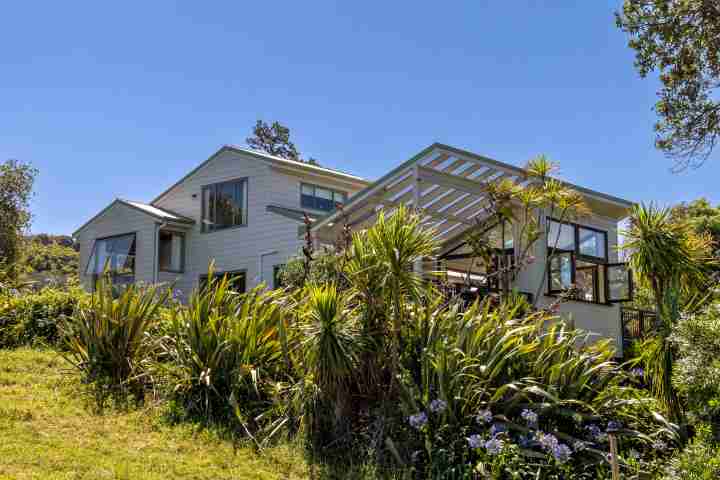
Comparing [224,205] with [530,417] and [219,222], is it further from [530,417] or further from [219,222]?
[530,417]

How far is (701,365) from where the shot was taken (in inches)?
237

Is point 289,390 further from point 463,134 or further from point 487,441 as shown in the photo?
point 463,134

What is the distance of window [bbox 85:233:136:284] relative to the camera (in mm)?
22203

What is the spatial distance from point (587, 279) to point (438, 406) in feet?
36.4

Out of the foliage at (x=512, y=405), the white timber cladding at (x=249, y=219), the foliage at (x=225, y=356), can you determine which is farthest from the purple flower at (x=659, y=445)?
the white timber cladding at (x=249, y=219)

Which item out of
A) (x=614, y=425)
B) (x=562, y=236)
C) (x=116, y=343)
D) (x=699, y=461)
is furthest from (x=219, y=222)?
(x=699, y=461)

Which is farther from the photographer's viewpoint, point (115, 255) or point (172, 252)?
point (115, 255)

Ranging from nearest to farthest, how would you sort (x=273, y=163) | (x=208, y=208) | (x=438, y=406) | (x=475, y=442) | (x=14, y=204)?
(x=475, y=442) < (x=438, y=406) < (x=273, y=163) < (x=208, y=208) < (x=14, y=204)

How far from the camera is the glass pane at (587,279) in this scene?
1634 cm

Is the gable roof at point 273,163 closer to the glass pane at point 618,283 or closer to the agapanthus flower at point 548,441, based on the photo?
the glass pane at point 618,283

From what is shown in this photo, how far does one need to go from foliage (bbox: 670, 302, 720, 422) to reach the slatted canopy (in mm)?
6092

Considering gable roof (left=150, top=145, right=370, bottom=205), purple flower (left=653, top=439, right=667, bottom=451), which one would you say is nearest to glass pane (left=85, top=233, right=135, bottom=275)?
gable roof (left=150, top=145, right=370, bottom=205)

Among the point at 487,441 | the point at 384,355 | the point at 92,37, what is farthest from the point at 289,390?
the point at 92,37

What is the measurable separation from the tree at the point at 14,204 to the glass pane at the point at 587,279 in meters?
22.8
